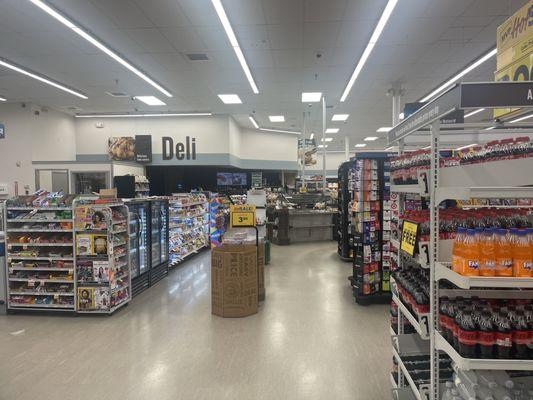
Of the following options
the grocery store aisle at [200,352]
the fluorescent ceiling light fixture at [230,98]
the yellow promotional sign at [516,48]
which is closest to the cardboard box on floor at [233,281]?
the grocery store aisle at [200,352]

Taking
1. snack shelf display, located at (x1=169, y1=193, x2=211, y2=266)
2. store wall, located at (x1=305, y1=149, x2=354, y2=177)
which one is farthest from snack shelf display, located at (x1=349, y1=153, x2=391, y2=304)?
store wall, located at (x1=305, y1=149, x2=354, y2=177)

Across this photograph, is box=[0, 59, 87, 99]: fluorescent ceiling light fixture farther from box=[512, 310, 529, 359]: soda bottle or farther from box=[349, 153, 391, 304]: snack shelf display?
box=[512, 310, 529, 359]: soda bottle

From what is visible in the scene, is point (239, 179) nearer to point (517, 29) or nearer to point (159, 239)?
point (159, 239)

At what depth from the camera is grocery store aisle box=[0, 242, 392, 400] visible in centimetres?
305

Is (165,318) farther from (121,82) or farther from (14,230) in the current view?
(121,82)

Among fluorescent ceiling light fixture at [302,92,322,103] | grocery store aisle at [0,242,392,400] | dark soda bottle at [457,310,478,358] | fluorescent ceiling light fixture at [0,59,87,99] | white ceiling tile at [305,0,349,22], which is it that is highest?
fluorescent ceiling light fixture at [302,92,322,103]

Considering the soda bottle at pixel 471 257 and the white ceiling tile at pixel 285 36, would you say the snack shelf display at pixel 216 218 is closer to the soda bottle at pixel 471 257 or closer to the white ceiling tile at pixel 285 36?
the white ceiling tile at pixel 285 36

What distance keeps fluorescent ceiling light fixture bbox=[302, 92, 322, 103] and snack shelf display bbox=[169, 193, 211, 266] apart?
14.2 feet

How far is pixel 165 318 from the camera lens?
4762 mm

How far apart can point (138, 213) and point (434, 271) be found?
17.1 ft

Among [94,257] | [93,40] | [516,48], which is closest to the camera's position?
[516,48]

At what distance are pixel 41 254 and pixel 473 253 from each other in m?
5.27

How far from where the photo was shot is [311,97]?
36.6ft

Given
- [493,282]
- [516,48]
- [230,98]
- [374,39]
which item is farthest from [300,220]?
[493,282]
